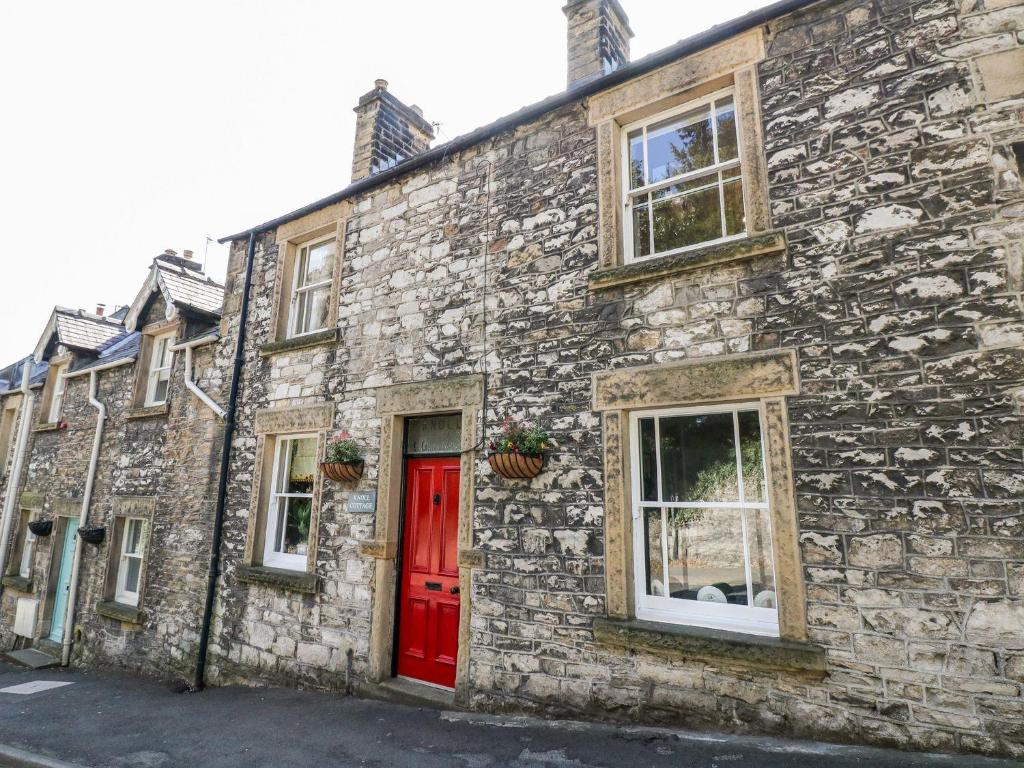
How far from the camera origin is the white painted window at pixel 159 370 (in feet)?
31.9

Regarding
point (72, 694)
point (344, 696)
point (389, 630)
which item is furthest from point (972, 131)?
point (72, 694)

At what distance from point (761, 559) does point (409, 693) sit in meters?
3.53

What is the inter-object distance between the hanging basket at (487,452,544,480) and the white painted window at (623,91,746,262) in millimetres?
2046

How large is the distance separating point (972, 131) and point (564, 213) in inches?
122

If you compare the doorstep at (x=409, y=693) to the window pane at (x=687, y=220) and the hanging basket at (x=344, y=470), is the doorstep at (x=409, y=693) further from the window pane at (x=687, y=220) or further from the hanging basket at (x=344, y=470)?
the window pane at (x=687, y=220)

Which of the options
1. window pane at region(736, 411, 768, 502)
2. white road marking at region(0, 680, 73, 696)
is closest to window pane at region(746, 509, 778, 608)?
window pane at region(736, 411, 768, 502)

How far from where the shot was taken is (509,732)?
4.49 m

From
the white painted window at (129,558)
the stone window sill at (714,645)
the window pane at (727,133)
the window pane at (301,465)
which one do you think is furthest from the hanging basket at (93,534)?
the window pane at (727,133)

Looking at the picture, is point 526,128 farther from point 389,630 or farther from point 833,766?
point 833,766

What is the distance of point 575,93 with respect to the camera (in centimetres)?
550

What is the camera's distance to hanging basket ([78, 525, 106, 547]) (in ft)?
30.7

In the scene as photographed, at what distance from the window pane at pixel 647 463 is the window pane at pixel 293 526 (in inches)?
167

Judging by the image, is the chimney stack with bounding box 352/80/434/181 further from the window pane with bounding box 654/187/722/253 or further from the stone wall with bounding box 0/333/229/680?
the window pane with bounding box 654/187/722/253

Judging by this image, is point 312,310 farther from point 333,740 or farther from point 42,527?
point 42,527
